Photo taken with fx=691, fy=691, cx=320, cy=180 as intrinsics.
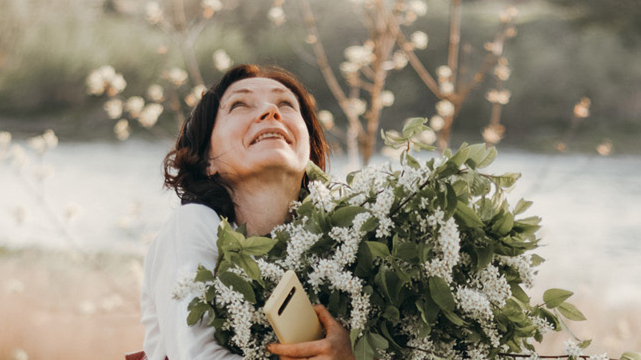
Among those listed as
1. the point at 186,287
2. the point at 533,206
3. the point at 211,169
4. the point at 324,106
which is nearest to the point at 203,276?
the point at 186,287

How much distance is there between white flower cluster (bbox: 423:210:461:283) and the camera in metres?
1.03

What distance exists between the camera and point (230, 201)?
142 centimetres

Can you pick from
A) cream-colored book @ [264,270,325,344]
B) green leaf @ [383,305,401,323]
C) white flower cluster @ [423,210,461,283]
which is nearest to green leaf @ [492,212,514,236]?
white flower cluster @ [423,210,461,283]

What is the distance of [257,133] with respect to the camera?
4.61 ft

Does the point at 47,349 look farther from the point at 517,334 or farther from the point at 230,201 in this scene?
the point at 517,334

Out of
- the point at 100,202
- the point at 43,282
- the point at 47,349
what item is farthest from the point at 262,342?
the point at 100,202

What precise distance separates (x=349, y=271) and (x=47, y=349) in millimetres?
2527

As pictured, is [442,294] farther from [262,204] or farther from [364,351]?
[262,204]

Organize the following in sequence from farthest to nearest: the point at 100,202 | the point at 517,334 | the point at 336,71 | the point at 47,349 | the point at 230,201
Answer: the point at 336,71 → the point at 100,202 → the point at 47,349 → the point at 230,201 → the point at 517,334

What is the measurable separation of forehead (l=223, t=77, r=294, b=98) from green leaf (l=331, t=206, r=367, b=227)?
466 mm

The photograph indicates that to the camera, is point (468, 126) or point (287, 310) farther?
point (468, 126)

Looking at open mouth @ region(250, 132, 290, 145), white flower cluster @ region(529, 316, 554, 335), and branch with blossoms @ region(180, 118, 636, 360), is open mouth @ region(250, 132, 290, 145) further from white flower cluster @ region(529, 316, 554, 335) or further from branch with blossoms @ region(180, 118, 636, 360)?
white flower cluster @ region(529, 316, 554, 335)

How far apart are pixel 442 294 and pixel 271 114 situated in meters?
0.58

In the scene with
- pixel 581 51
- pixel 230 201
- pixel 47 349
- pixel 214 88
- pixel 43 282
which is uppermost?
pixel 581 51
